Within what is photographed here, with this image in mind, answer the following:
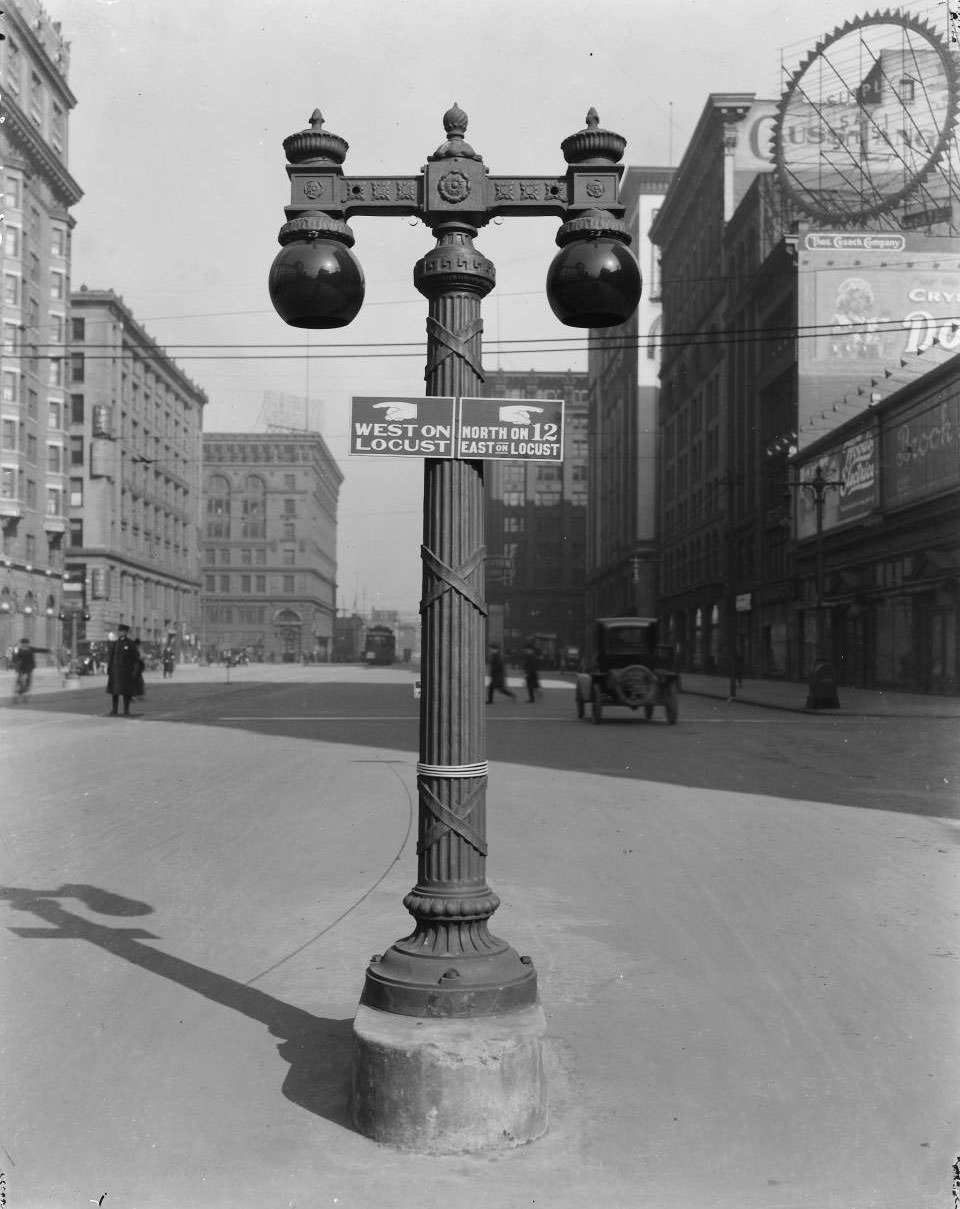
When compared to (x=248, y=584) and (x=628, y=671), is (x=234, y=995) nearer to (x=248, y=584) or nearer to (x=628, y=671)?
(x=628, y=671)

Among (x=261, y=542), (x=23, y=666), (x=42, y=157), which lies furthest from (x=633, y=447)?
(x=23, y=666)

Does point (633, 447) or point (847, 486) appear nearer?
point (847, 486)

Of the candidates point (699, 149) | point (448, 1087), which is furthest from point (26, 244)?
point (448, 1087)

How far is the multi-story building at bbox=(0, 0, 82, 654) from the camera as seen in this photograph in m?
55.2

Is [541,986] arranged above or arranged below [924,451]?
below

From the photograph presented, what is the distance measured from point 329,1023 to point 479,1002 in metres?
1.33

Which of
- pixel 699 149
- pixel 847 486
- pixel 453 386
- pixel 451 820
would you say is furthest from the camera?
pixel 699 149

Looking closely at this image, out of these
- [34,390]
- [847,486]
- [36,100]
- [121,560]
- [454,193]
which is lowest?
[454,193]

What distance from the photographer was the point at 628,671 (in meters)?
22.5

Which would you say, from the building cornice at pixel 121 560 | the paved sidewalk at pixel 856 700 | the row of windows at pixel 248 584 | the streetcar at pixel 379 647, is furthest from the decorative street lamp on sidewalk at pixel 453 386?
the row of windows at pixel 248 584

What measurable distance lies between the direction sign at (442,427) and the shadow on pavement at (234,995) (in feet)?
7.29

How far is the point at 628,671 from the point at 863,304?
23723 mm

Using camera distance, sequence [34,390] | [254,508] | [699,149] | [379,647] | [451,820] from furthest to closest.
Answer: [254,508]
[379,647]
[699,149]
[34,390]
[451,820]

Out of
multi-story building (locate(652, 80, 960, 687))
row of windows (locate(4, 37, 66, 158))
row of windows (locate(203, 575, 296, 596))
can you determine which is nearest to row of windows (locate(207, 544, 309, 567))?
row of windows (locate(203, 575, 296, 596))
